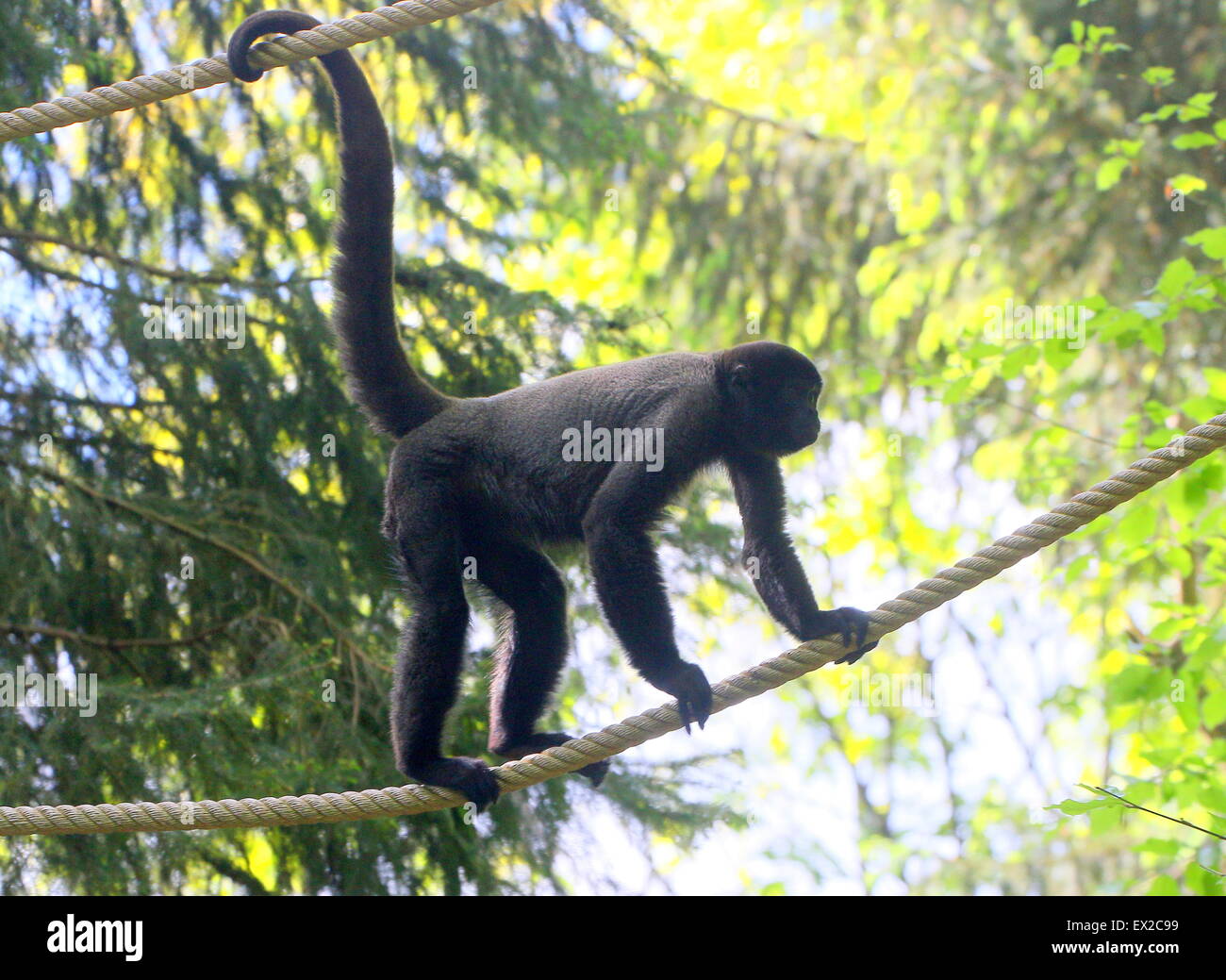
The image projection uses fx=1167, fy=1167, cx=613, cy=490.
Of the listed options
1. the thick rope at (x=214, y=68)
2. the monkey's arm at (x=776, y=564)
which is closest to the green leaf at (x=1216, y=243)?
the monkey's arm at (x=776, y=564)

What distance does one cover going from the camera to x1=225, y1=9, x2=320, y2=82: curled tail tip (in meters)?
4.31

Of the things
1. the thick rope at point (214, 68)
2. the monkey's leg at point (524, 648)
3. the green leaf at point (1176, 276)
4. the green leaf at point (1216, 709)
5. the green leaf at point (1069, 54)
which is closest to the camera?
the thick rope at point (214, 68)

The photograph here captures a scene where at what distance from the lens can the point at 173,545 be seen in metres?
6.54

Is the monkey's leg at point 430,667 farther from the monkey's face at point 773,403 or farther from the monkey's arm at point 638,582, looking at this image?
the monkey's face at point 773,403

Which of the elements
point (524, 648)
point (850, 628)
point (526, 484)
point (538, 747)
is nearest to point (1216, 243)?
point (850, 628)

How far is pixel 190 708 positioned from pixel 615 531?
8.16 feet

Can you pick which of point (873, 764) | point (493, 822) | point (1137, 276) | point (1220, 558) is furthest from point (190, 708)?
point (873, 764)

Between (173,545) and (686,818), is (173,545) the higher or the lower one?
the higher one

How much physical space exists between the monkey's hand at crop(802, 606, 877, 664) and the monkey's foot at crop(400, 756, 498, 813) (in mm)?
1391

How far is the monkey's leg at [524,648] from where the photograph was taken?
517cm

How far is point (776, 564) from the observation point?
492cm

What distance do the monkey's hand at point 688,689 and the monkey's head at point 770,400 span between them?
1.32 m

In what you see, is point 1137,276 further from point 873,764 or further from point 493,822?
point 873,764

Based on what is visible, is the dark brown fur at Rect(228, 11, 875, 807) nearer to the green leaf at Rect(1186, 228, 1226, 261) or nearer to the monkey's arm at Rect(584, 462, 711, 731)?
the monkey's arm at Rect(584, 462, 711, 731)
